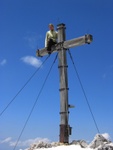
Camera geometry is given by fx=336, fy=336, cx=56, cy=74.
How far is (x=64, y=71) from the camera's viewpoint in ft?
48.7

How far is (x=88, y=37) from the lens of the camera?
47.6 ft

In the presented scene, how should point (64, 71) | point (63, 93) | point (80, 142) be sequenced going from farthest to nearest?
1. point (64, 71)
2. point (63, 93)
3. point (80, 142)

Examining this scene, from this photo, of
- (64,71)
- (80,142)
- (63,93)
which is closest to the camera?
(80,142)

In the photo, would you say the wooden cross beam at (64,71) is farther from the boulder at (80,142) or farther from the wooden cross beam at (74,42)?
the boulder at (80,142)

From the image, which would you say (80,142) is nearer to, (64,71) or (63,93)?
(63,93)

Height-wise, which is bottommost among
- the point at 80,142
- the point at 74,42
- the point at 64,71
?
the point at 80,142

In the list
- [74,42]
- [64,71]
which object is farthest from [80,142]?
[74,42]

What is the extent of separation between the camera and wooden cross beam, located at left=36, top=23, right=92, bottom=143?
1427 centimetres

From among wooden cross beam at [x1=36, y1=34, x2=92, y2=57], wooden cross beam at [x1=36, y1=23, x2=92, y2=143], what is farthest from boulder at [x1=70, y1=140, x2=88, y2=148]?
wooden cross beam at [x1=36, y1=34, x2=92, y2=57]

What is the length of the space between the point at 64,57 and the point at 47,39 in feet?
5.24

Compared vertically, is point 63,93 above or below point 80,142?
above

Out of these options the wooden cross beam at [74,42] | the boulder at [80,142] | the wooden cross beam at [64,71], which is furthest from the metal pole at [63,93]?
the boulder at [80,142]

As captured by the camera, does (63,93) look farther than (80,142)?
Yes

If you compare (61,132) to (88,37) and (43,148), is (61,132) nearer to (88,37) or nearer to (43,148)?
(43,148)
